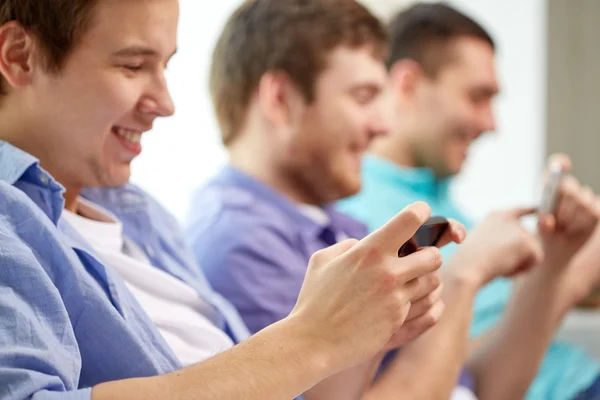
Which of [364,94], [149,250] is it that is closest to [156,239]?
[149,250]

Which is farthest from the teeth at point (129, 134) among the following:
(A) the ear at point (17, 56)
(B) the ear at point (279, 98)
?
(B) the ear at point (279, 98)

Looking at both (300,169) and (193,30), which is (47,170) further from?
(193,30)

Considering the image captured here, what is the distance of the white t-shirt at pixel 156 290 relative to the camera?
2.94 feet

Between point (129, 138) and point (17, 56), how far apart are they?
138mm

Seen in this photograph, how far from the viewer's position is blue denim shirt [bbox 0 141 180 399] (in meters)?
0.60

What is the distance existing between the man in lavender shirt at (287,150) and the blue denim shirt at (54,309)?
0.45 metres

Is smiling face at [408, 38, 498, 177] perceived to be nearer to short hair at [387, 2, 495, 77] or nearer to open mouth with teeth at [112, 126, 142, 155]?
short hair at [387, 2, 495, 77]

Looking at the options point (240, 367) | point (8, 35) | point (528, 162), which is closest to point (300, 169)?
point (8, 35)

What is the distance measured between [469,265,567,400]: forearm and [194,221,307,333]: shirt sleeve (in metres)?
0.41

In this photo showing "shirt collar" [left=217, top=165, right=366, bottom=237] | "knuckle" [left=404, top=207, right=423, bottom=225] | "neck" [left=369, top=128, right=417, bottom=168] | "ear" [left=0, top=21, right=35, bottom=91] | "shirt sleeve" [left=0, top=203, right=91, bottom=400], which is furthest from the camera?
"neck" [left=369, top=128, right=417, bottom=168]

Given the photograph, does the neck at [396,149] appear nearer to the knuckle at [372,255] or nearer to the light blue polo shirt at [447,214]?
the light blue polo shirt at [447,214]

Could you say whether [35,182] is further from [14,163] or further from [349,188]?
[349,188]

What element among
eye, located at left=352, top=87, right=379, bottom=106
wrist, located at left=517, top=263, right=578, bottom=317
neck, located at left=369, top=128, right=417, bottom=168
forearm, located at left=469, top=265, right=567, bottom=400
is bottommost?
forearm, located at left=469, top=265, right=567, bottom=400

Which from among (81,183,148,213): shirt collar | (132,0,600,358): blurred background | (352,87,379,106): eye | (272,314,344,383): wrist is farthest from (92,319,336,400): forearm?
(132,0,600,358): blurred background
